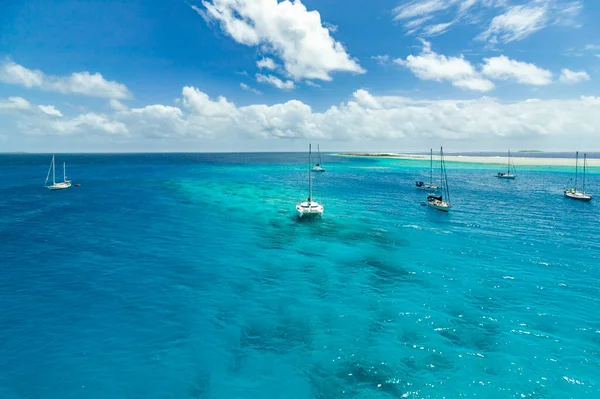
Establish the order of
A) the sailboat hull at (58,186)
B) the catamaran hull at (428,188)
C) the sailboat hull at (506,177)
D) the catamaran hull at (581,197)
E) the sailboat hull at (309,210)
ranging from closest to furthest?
1. the sailboat hull at (309,210)
2. the catamaran hull at (581,197)
3. the sailboat hull at (58,186)
4. the catamaran hull at (428,188)
5. the sailboat hull at (506,177)

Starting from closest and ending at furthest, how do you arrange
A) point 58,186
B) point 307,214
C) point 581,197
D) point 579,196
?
point 307,214 → point 581,197 → point 579,196 → point 58,186

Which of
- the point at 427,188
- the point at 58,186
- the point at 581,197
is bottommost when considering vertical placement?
the point at 581,197

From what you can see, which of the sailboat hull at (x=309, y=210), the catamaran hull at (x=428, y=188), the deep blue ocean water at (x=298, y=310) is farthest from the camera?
the catamaran hull at (x=428, y=188)

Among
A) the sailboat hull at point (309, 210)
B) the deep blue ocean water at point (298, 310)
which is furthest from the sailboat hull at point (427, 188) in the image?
the sailboat hull at point (309, 210)

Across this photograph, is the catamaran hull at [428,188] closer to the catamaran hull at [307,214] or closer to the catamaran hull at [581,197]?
the catamaran hull at [581,197]

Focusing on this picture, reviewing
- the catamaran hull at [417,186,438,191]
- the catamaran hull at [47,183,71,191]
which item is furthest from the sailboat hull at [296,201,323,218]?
the catamaran hull at [47,183,71,191]

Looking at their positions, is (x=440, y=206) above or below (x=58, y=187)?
below

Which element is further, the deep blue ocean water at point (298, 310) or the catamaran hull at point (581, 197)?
the catamaran hull at point (581, 197)

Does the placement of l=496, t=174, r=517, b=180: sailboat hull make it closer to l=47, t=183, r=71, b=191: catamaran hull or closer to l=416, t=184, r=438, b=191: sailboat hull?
l=416, t=184, r=438, b=191: sailboat hull

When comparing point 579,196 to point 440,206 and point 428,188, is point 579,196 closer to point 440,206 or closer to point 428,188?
point 428,188

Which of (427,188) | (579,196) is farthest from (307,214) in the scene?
(579,196)
